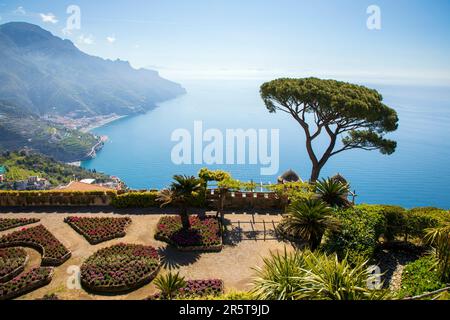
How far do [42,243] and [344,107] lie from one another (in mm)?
23790

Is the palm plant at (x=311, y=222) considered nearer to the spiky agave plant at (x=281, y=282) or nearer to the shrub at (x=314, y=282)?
the shrub at (x=314, y=282)

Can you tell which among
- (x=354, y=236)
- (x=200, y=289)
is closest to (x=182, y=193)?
(x=200, y=289)

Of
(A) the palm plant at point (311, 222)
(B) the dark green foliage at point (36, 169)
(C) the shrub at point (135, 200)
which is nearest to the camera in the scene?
(A) the palm plant at point (311, 222)

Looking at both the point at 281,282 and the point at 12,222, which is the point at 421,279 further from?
the point at 12,222

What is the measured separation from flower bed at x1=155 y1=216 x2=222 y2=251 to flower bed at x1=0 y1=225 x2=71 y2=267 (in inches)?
210

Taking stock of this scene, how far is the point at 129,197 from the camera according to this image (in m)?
24.1

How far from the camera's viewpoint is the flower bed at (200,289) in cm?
1459

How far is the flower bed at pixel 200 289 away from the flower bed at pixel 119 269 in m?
1.72

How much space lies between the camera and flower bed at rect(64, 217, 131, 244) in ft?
64.8

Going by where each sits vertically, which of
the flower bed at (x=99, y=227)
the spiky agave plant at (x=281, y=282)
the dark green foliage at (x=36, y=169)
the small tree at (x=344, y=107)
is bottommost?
the dark green foliage at (x=36, y=169)

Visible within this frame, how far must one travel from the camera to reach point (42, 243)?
18.8 metres

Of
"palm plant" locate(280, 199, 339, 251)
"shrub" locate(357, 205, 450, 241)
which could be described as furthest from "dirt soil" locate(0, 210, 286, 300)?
"shrub" locate(357, 205, 450, 241)

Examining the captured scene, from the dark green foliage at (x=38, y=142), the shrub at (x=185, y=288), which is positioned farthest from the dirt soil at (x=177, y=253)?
the dark green foliage at (x=38, y=142)
